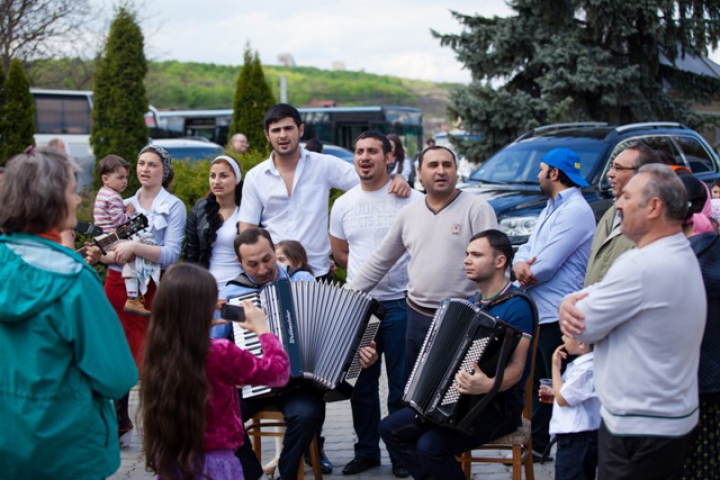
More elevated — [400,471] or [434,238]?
[434,238]

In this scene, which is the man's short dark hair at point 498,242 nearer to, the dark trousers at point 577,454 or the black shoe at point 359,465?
the dark trousers at point 577,454

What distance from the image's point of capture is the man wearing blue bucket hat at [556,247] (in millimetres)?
5523

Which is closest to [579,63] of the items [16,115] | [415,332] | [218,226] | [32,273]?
[16,115]

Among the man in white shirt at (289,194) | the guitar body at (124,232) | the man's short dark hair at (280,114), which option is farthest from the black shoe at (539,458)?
the guitar body at (124,232)

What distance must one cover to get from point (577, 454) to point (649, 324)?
3.89 ft

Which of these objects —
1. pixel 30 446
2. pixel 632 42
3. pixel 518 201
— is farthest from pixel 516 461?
pixel 632 42

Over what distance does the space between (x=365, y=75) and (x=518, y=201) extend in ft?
312

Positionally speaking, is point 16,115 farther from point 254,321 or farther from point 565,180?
point 254,321

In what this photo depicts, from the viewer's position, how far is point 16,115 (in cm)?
1438

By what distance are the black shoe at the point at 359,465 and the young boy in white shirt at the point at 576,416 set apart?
1770mm

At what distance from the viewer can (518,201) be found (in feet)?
31.8

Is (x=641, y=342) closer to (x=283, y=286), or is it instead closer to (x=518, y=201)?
(x=283, y=286)

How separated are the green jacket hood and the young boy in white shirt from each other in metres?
2.28

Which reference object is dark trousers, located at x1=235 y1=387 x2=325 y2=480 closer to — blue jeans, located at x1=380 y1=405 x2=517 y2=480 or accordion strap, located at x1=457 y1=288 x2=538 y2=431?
blue jeans, located at x1=380 y1=405 x2=517 y2=480
